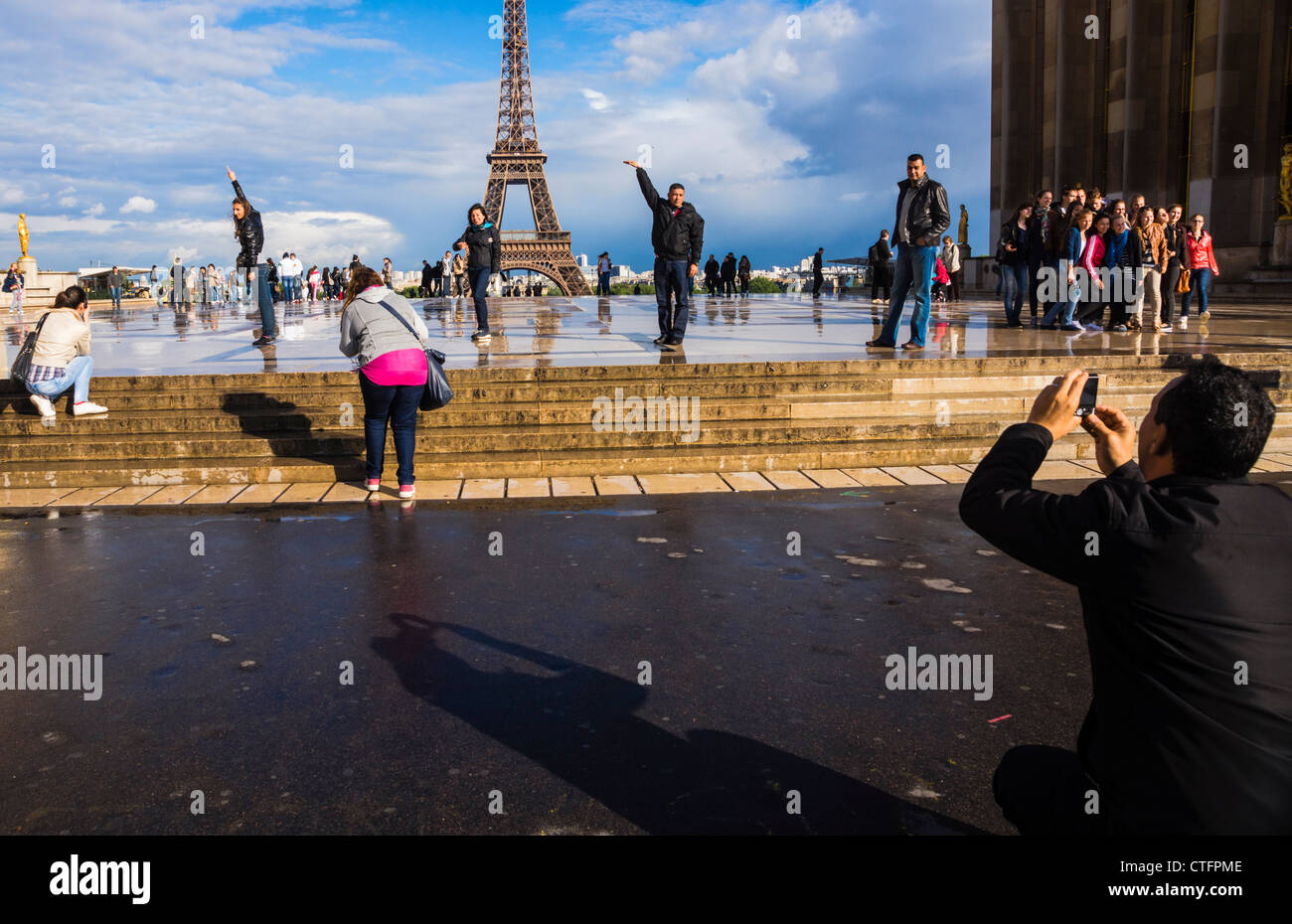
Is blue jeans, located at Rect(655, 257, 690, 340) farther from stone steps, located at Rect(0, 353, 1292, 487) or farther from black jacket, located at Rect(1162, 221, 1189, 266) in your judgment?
black jacket, located at Rect(1162, 221, 1189, 266)

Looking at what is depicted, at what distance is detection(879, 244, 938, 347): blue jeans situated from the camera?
11.3 meters

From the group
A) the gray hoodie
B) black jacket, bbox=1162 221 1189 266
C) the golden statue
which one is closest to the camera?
the gray hoodie

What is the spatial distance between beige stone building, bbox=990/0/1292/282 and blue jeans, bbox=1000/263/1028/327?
12.0 m

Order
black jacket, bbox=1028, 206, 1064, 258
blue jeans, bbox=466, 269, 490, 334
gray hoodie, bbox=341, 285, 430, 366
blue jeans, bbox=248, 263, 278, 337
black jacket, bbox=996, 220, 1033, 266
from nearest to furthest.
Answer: gray hoodie, bbox=341, 285, 430, 366, blue jeans, bbox=248, 263, 278, 337, blue jeans, bbox=466, 269, 490, 334, black jacket, bbox=1028, 206, 1064, 258, black jacket, bbox=996, 220, 1033, 266

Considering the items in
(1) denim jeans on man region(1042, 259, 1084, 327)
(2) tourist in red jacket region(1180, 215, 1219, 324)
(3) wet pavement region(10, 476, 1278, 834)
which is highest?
(2) tourist in red jacket region(1180, 215, 1219, 324)

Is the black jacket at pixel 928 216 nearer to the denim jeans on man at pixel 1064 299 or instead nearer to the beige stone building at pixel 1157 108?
the denim jeans on man at pixel 1064 299

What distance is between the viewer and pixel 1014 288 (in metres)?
16.2

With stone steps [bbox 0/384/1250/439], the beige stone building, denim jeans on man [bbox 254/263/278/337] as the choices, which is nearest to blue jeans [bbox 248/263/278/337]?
denim jeans on man [bbox 254/263/278/337]

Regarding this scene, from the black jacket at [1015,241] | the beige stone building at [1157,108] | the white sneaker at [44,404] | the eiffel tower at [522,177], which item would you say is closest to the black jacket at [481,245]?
the white sneaker at [44,404]

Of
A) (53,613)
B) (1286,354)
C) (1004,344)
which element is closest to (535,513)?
(53,613)

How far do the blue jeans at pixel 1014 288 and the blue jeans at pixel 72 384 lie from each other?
12.8 meters
